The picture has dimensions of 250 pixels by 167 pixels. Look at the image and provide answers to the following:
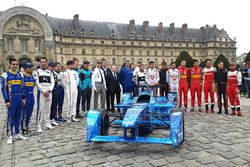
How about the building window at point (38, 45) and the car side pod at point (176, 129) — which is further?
the building window at point (38, 45)

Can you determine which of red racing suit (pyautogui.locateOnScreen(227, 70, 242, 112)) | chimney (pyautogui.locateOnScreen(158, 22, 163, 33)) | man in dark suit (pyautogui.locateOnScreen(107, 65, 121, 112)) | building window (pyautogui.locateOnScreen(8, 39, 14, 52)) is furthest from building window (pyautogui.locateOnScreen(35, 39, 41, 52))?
red racing suit (pyautogui.locateOnScreen(227, 70, 242, 112))

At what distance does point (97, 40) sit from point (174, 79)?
2427 inches

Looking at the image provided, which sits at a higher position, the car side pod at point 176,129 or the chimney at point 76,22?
the chimney at point 76,22

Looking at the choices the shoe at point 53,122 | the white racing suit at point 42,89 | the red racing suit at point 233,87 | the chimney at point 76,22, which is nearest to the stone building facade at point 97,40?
the chimney at point 76,22

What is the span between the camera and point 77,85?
944 centimetres

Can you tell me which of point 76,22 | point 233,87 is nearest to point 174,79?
point 233,87

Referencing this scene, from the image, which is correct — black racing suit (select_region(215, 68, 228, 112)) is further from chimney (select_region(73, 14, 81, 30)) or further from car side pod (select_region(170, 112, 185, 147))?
chimney (select_region(73, 14, 81, 30))

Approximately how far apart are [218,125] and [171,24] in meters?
77.8

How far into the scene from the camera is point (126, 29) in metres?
75.4

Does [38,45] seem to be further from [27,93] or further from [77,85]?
[27,93]

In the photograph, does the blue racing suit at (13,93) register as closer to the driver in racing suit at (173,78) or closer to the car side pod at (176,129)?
the car side pod at (176,129)

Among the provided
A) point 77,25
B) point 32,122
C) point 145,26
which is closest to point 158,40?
point 145,26

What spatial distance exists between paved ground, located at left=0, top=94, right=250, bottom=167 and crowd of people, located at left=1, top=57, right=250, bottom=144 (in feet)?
2.67

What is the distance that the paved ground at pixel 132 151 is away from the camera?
4.72 m
